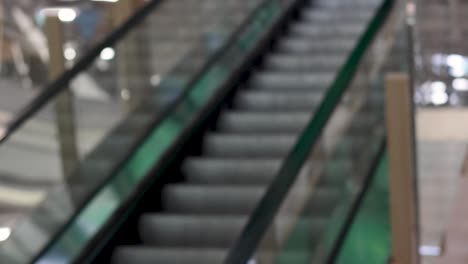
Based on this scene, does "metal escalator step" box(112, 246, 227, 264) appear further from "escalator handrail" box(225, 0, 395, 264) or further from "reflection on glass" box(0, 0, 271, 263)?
"escalator handrail" box(225, 0, 395, 264)

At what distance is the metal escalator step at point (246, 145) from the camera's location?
6336 mm

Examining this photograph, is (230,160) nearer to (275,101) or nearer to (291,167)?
(275,101)

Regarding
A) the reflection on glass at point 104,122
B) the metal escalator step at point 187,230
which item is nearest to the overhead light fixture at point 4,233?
the reflection on glass at point 104,122

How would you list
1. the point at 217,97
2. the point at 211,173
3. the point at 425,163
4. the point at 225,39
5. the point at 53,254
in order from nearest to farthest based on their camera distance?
the point at 53,254 < the point at 211,173 < the point at 217,97 < the point at 225,39 < the point at 425,163

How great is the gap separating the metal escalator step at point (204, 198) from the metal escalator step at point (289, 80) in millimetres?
1645

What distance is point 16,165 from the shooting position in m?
5.31

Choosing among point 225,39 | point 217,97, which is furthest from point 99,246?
point 225,39

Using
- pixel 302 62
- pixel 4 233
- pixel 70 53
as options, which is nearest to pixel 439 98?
pixel 70 53

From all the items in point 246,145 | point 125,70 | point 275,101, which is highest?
point 125,70

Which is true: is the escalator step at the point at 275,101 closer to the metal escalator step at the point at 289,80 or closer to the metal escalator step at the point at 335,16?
the metal escalator step at the point at 289,80

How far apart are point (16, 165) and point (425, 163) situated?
309 inches

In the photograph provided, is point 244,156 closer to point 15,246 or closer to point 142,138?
point 142,138

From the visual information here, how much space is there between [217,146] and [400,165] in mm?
1855

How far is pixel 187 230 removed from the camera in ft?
18.1
